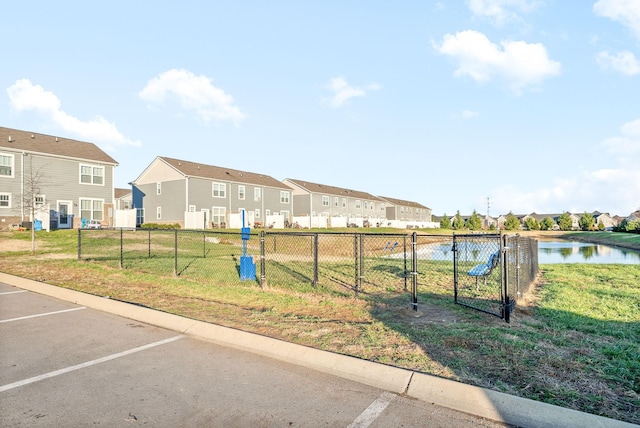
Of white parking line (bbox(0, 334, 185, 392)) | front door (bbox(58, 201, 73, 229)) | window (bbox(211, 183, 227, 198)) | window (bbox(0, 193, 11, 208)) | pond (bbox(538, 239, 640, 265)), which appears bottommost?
pond (bbox(538, 239, 640, 265))

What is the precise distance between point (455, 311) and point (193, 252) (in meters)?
15.4

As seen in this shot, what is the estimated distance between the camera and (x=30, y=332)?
19.3ft

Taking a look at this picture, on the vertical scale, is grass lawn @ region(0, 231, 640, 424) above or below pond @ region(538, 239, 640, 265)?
above

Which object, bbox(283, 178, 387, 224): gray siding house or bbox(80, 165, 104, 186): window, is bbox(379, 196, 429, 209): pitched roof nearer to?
bbox(283, 178, 387, 224): gray siding house

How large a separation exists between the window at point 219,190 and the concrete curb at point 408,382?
35591 millimetres

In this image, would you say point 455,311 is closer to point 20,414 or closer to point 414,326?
point 414,326

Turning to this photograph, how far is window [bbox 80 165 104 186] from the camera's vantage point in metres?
31.6

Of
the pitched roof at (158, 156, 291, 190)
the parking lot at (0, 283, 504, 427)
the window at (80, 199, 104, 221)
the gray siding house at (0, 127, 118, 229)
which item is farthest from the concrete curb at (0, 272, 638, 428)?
the pitched roof at (158, 156, 291, 190)

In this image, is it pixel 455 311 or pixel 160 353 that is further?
pixel 455 311

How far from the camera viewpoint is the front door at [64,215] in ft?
98.0

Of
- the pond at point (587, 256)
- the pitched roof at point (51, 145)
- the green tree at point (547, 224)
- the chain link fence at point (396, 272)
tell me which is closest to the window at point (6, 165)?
the pitched roof at point (51, 145)

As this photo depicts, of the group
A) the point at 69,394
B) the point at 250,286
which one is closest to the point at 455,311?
the point at 250,286

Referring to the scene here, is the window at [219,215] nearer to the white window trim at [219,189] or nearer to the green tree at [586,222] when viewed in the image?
the white window trim at [219,189]

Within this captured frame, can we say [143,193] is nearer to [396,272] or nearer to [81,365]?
[396,272]
